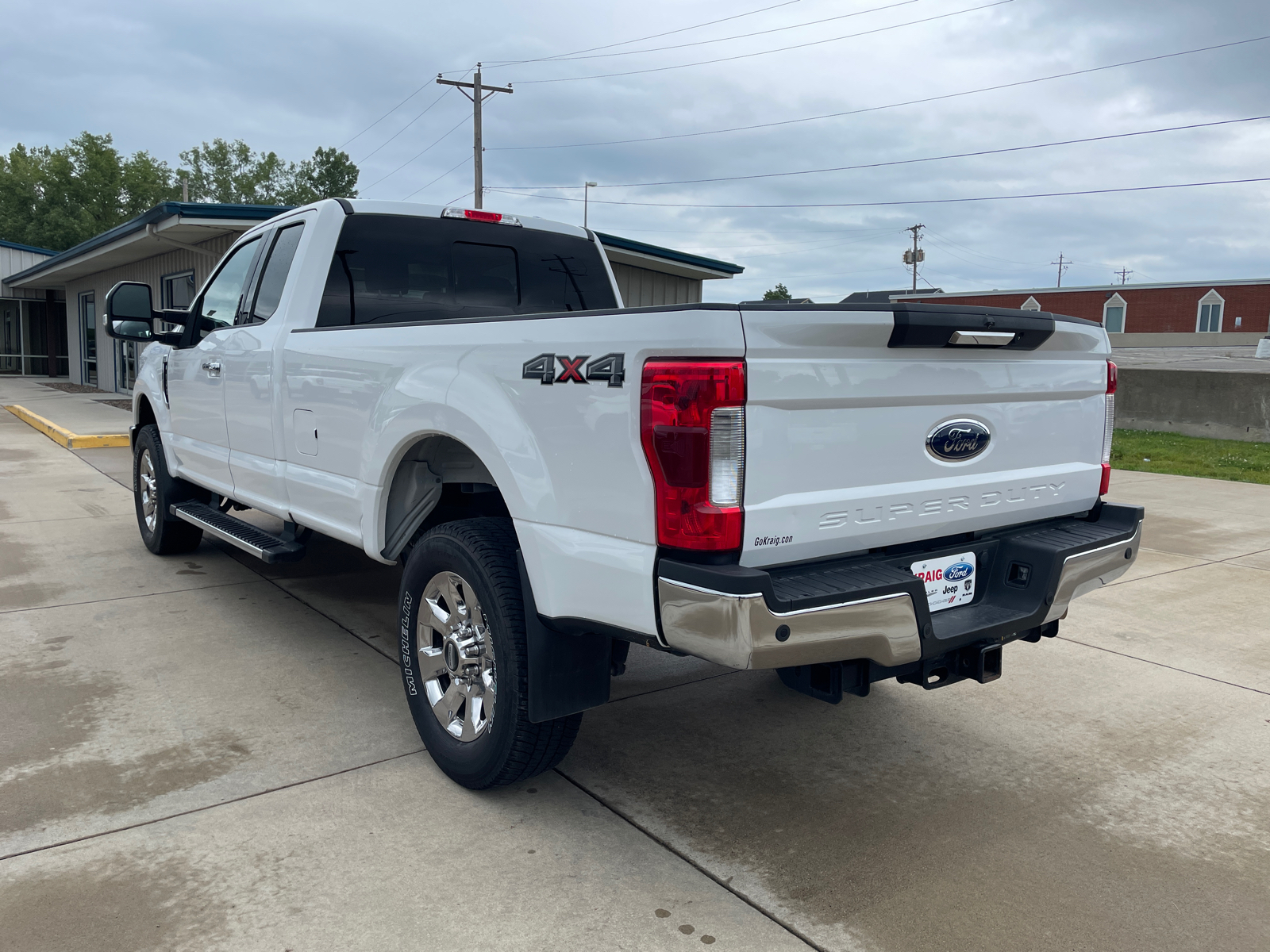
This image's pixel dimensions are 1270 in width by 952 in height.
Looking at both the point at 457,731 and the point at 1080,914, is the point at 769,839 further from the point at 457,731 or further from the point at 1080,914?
the point at 457,731

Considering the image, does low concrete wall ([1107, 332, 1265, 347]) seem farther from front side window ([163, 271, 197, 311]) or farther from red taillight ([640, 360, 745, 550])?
red taillight ([640, 360, 745, 550])

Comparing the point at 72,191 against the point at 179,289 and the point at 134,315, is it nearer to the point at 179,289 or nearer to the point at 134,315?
the point at 179,289

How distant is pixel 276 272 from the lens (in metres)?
4.80

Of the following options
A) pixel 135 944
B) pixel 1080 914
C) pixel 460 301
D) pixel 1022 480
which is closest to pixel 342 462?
pixel 460 301

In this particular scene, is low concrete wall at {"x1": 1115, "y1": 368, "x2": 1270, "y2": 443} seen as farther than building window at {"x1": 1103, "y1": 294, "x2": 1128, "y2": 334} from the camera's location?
No

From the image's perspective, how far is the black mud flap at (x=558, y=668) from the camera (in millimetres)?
2898

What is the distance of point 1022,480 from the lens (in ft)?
10.4

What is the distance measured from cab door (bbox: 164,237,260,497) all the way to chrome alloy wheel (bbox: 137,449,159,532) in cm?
67

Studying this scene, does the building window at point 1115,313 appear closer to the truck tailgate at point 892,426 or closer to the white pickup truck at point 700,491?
the truck tailgate at point 892,426

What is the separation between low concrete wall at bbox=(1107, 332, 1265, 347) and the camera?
173ft

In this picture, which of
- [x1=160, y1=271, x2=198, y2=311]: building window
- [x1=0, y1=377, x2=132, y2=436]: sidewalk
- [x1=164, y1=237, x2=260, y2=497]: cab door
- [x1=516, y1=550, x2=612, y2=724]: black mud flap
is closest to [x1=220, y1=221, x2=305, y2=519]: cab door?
[x1=164, y1=237, x2=260, y2=497]: cab door

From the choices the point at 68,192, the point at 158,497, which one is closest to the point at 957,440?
the point at 158,497

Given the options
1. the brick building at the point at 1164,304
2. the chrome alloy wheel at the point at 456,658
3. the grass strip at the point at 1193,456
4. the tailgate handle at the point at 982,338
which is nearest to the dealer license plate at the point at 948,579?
the tailgate handle at the point at 982,338

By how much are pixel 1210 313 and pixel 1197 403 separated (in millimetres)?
48814
